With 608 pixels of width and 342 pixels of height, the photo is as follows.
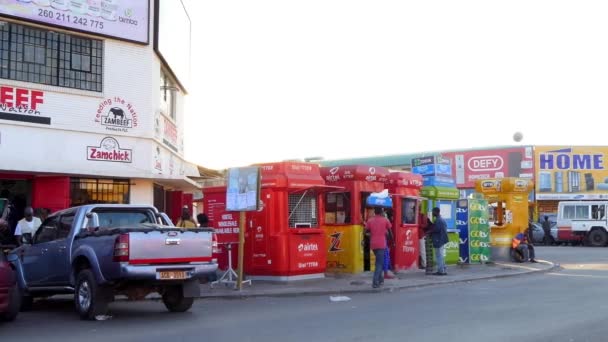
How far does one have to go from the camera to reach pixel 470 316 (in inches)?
422

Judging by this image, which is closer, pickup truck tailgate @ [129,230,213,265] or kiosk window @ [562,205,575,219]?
pickup truck tailgate @ [129,230,213,265]

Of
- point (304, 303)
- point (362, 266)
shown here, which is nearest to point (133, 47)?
point (362, 266)

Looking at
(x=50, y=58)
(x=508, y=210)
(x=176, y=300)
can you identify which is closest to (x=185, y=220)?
(x=176, y=300)

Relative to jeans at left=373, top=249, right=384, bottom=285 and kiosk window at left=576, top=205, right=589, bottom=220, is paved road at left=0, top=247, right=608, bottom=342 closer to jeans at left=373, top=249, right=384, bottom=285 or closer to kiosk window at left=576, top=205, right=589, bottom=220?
jeans at left=373, top=249, right=384, bottom=285

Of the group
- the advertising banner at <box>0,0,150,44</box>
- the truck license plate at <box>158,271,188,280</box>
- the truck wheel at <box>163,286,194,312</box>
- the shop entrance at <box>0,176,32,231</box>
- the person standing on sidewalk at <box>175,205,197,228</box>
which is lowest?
the truck wheel at <box>163,286,194,312</box>

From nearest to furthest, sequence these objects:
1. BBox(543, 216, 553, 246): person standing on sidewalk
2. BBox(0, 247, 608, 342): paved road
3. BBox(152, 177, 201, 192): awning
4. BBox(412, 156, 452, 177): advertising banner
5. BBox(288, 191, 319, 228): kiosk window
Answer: BBox(0, 247, 608, 342): paved road
BBox(288, 191, 319, 228): kiosk window
BBox(412, 156, 452, 177): advertising banner
BBox(152, 177, 201, 192): awning
BBox(543, 216, 553, 246): person standing on sidewalk

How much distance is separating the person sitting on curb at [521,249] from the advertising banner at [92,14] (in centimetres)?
1387

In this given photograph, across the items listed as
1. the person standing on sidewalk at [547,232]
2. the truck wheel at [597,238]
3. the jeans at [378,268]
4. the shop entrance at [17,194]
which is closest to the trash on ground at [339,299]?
the jeans at [378,268]

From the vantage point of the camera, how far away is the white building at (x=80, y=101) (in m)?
18.0

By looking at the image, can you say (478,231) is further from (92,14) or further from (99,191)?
(92,14)

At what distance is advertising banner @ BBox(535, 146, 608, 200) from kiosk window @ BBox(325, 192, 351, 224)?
3427cm

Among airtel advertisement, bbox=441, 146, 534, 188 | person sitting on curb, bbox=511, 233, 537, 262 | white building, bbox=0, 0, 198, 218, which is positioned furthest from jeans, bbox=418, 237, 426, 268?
airtel advertisement, bbox=441, 146, 534, 188

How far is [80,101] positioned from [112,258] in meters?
9.82

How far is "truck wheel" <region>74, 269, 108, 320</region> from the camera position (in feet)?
34.9
